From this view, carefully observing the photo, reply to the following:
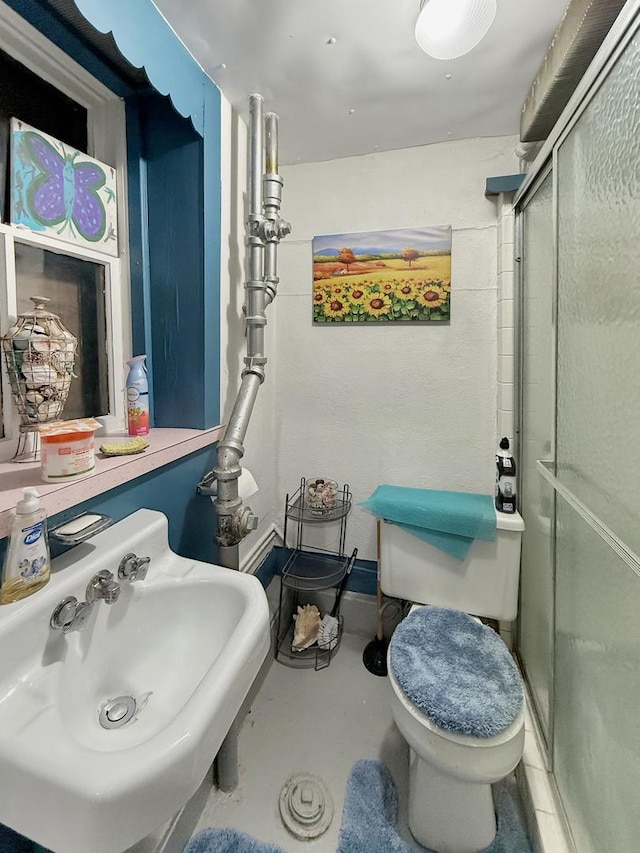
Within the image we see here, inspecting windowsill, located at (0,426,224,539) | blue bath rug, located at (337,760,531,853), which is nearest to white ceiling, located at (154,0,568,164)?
windowsill, located at (0,426,224,539)

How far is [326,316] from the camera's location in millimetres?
1564

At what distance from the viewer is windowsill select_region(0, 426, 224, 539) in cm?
67

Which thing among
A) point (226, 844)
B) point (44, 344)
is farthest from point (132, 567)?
point (226, 844)

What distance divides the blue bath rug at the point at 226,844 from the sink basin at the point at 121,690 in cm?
55

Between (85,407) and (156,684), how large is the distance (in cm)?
71

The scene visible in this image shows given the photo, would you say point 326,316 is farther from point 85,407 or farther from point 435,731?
point 435,731

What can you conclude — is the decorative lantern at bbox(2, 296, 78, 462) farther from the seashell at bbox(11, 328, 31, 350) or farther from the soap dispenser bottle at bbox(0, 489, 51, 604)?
the soap dispenser bottle at bbox(0, 489, 51, 604)

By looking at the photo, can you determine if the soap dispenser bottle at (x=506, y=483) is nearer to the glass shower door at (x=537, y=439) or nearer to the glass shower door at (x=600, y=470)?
the glass shower door at (x=537, y=439)

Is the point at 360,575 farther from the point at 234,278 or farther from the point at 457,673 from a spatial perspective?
the point at 234,278

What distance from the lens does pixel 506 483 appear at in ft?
4.37

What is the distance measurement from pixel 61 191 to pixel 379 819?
1.81 meters

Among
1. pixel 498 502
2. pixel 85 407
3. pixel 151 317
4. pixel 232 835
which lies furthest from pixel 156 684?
pixel 498 502

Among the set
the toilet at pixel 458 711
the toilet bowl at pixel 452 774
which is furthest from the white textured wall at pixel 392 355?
the toilet bowl at pixel 452 774

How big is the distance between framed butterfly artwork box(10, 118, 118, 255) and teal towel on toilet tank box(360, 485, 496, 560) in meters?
1.22
